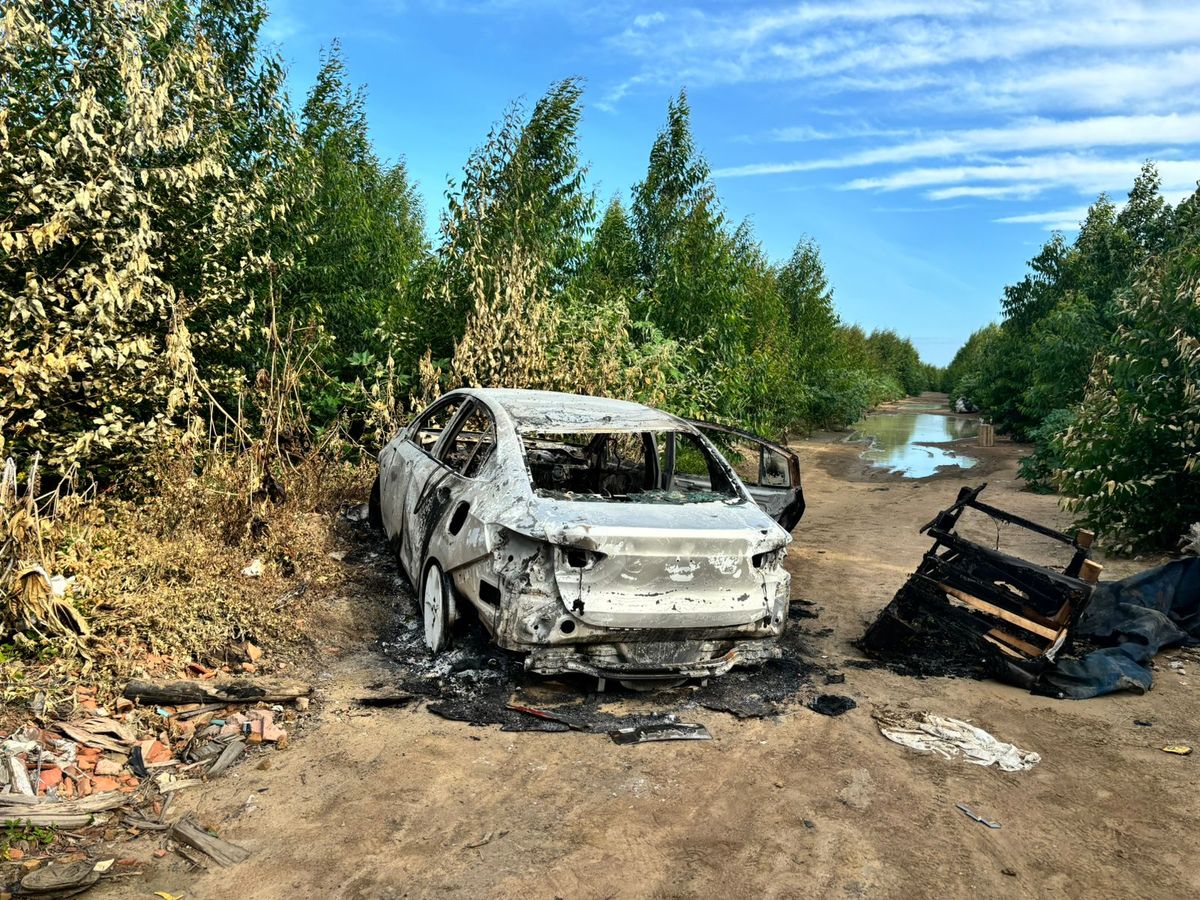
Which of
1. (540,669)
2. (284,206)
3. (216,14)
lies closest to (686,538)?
(540,669)

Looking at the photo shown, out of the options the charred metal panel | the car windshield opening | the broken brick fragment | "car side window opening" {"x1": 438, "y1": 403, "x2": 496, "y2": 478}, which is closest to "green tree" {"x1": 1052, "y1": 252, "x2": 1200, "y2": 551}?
the charred metal panel

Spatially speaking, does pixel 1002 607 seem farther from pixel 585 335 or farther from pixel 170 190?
pixel 170 190

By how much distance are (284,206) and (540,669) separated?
7.22 meters

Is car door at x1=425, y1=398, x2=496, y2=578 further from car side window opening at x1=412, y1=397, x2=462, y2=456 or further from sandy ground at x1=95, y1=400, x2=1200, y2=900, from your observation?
sandy ground at x1=95, y1=400, x2=1200, y2=900

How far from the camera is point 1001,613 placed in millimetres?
5180

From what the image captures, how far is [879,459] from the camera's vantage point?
Result: 22188mm

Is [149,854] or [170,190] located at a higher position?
[170,190]

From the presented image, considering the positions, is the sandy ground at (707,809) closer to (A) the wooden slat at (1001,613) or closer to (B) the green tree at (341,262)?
(A) the wooden slat at (1001,613)

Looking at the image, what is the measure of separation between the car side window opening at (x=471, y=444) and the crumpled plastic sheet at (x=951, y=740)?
9.41 feet

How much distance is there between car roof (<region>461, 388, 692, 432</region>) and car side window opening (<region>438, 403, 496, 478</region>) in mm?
150

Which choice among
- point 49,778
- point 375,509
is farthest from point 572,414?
point 49,778

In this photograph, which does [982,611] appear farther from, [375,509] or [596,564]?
[375,509]

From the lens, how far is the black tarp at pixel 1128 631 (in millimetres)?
5191

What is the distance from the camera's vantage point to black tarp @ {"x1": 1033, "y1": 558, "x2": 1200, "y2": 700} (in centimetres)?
519
